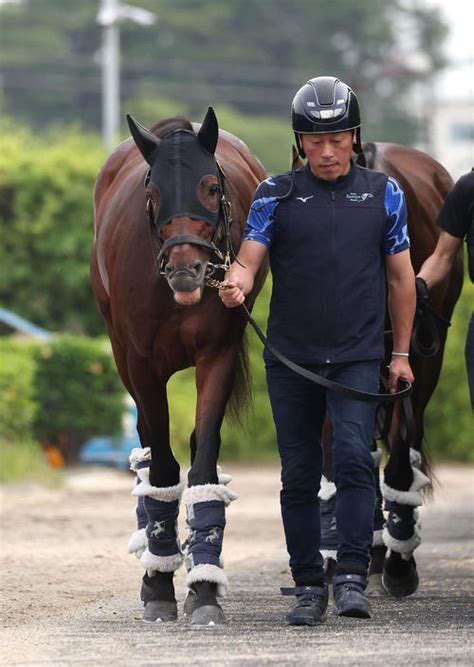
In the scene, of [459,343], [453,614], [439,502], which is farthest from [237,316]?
[459,343]

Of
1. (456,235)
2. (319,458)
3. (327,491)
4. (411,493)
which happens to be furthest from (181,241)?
(411,493)

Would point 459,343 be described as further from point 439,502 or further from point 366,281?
point 366,281

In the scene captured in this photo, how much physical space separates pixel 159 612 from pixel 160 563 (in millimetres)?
318

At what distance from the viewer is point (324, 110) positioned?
23.4 feet

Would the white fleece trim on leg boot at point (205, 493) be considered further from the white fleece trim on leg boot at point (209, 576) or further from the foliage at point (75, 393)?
the foliage at point (75, 393)

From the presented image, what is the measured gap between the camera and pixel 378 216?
7.15 m

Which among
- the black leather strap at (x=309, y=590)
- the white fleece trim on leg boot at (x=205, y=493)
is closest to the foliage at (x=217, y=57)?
the white fleece trim on leg boot at (x=205, y=493)

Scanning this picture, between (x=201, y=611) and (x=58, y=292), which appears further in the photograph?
(x=58, y=292)

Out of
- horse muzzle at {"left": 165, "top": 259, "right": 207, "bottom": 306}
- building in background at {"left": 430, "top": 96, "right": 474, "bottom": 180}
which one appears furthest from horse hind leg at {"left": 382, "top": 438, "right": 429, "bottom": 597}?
building in background at {"left": 430, "top": 96, "right": 474, "bottom": 180}

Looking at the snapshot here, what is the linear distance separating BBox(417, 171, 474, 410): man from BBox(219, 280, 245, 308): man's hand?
1.03 meters

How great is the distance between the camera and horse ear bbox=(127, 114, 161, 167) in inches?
287

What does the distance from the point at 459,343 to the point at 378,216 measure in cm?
1256

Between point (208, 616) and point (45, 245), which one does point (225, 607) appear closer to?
point (208, 616)

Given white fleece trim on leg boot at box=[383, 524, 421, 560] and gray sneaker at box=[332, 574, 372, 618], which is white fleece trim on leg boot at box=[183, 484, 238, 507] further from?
white fleece trim on leg boot at box=[383, 524, 421, 560]
